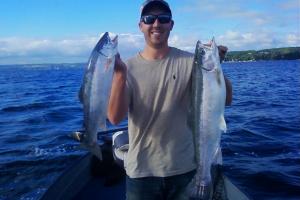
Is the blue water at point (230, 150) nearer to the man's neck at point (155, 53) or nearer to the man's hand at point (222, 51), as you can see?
the man's neck at point (155, 53)

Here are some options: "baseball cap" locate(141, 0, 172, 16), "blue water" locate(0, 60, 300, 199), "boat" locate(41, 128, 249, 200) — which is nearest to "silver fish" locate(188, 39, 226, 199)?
"baseball cap" locate(141, 0, 172, 16)

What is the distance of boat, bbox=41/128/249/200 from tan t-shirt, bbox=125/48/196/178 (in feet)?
10.2

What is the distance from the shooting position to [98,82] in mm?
4824

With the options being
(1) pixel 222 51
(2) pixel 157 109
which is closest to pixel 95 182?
(2) pixel 157 109

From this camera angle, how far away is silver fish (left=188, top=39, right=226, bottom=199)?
4.60m

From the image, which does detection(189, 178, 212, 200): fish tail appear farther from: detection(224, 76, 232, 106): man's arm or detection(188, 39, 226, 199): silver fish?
detection(224, 76, 232, 106): man's arm

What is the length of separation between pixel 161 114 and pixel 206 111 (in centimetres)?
59

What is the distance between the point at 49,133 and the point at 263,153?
417 inches

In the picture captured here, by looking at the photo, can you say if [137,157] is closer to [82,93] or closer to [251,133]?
[82,93]

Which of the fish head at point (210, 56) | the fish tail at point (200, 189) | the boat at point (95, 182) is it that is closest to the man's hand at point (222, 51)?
the fish head at point (210, 56)

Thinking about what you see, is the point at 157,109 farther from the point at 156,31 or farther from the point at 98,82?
the point at 156,31

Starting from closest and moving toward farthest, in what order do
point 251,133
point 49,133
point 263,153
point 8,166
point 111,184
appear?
point 111,184, point 8,166, point 263,153, point 251,133, point 49,133

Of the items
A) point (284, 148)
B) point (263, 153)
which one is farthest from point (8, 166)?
point (284, 148)

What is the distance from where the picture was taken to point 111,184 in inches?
389
